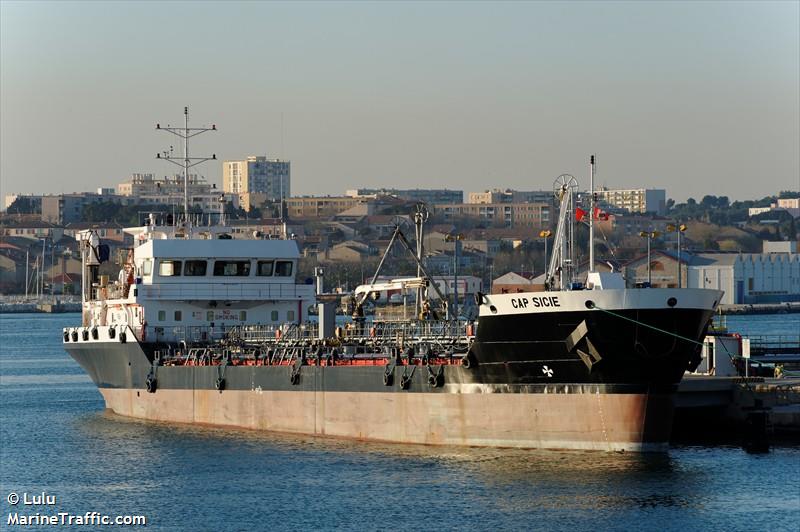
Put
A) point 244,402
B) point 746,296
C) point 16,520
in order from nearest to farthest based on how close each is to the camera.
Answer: point 16,520 < point 244,402 < point 746,296

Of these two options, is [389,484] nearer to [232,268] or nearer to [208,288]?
[208,288]

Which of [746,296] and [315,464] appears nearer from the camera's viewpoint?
[315,464]

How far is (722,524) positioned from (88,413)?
99.7 ft

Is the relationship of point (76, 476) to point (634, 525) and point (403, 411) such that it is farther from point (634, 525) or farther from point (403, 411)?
point (634, 525)

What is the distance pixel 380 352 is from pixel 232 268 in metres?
8.98

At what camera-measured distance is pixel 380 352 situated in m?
45.8

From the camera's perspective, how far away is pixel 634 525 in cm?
3253

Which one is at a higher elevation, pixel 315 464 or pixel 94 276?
pixel 94 276

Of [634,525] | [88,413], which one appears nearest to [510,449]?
[634,525]

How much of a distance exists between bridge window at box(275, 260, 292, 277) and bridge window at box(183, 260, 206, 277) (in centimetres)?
257

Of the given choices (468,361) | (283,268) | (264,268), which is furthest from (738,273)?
(468,361)

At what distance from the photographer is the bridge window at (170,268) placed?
52438 mm

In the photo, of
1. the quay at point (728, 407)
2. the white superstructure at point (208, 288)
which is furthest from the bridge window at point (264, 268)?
the quay at point (728, 407)

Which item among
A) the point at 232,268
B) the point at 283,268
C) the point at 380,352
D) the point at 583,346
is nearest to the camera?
the point at 583,346
